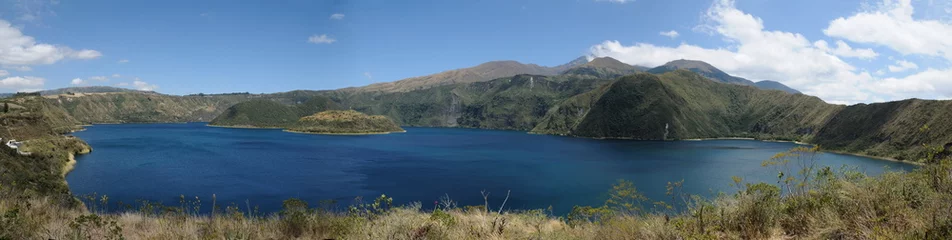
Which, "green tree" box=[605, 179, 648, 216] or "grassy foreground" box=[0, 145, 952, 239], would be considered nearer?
"grassy foreground" box=[0, 145, 952, 239]

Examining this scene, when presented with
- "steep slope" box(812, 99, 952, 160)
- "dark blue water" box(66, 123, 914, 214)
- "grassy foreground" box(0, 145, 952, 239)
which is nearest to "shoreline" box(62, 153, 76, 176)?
"dark blue water" box(66, 123, 914, 214)

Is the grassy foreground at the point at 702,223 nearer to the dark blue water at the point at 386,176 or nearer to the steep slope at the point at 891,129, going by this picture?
the dark blue water at the point at 386,176

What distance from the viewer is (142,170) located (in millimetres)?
86750

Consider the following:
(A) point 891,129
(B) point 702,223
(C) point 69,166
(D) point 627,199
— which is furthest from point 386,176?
(A) point 891,129

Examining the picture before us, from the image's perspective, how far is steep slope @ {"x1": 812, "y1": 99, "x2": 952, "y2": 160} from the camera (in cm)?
11812

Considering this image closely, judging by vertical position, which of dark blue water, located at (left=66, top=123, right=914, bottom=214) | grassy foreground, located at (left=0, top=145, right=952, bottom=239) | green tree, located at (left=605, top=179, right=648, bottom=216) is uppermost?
grassy foreground, located at (left=0, top=145, right=952, bottom=239)

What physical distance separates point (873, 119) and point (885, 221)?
639ft

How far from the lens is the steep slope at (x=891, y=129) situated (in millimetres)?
118125

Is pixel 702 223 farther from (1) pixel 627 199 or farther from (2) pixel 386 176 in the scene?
(2) pixel 386 176

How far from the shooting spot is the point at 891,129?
5423 inches

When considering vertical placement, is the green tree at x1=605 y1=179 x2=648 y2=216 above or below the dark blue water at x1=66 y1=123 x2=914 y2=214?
above

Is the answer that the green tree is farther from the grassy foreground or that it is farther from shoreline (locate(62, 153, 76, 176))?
shoreline (locate(62, 153, 76, 176))

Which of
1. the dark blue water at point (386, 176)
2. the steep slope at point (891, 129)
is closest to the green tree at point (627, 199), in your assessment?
the dark blue water at point (386, 176)

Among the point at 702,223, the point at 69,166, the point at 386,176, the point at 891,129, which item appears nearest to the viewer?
the point at 702,223
